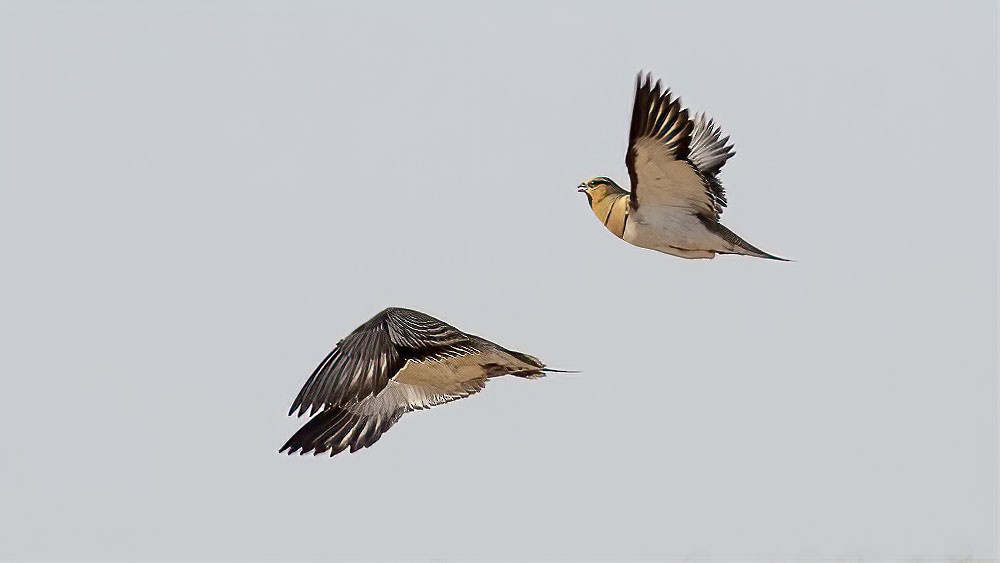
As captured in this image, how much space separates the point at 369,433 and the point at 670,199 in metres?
3.55

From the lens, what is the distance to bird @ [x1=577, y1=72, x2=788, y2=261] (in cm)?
→ 1294

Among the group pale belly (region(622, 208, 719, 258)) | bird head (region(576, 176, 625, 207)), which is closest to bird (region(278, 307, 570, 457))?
pale belly (region(622, 208, 719, 258))

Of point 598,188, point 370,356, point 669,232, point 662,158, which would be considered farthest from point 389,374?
point 598,188

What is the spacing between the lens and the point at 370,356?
11.9m

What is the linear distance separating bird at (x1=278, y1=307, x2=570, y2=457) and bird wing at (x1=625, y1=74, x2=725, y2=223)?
2.02m

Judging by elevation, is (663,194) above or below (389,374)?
above

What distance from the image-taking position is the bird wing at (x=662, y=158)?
1287 cm

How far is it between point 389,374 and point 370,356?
32cm

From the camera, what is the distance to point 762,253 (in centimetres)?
1436

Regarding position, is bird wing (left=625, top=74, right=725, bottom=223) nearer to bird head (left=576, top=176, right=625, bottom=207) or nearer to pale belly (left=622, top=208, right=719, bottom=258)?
pale belly (left=622, top=208, right=719, bottom=258)

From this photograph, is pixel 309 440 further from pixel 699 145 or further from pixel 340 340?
pixel 699 145

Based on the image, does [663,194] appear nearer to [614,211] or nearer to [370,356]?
[614,211]

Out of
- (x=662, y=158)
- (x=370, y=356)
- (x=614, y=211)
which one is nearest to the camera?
(x=370, y=356)

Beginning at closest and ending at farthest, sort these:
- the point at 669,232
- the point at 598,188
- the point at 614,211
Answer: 1. the point at 669,232
2. the point at 614,211
3. the point at 598,188
